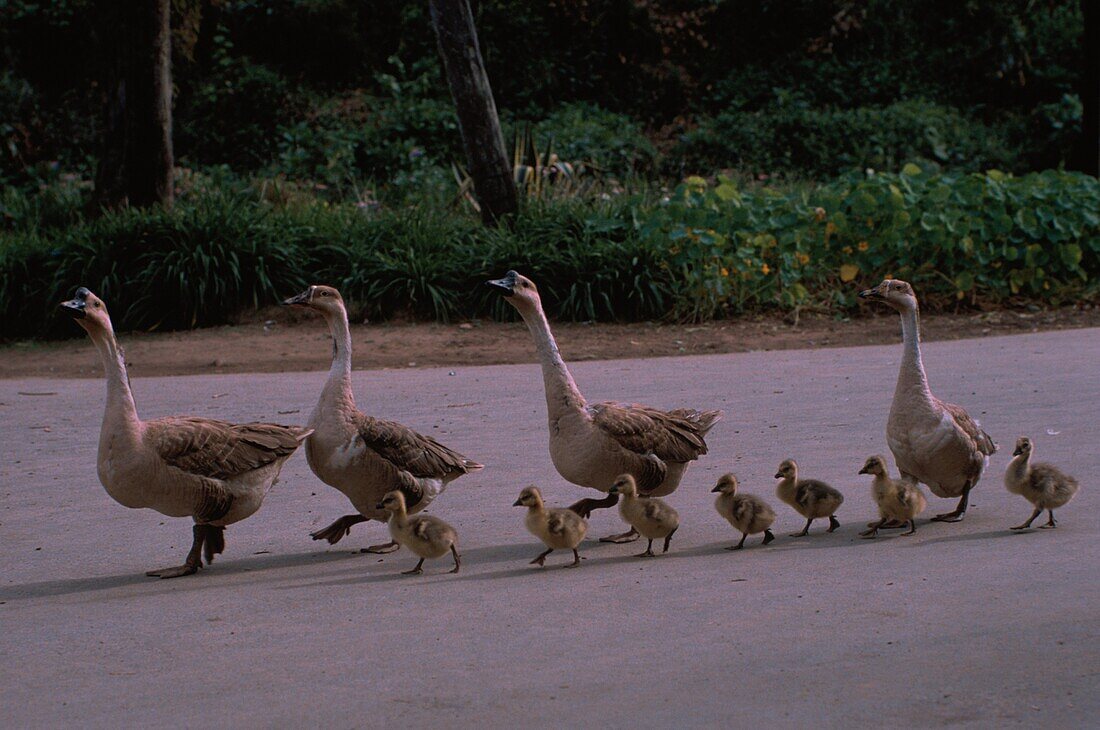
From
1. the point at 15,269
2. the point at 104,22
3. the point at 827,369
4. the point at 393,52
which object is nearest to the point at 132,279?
the point at 15,269

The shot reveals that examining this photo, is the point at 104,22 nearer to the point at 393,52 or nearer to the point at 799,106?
the point at 393,52

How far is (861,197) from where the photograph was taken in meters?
14.7

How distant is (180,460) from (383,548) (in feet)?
3.61

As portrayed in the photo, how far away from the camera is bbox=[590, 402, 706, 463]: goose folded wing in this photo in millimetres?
6410

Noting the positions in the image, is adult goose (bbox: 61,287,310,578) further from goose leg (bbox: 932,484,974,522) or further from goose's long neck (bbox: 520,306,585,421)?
goose leg (bbox: 932,484,974,522)

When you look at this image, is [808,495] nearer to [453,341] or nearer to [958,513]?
[958,513]

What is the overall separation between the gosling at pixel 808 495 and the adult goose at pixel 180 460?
2.24 meters

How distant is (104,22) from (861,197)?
954 centimetres

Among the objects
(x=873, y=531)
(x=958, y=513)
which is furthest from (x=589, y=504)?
(x=958, y=513)

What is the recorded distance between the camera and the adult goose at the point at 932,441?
6281 millimetres

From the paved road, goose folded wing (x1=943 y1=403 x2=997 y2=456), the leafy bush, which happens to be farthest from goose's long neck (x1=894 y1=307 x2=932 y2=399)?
the leafy bush

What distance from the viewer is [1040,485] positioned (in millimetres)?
6070

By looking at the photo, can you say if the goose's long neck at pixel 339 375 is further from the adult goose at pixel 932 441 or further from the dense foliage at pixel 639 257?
the dense foliage at pixel 639 257

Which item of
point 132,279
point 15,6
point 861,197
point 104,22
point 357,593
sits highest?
point 15,6
